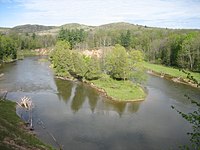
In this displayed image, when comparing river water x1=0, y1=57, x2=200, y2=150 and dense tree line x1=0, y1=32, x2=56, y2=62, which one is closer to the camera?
river water x1=0, y1=57, x2=200, y2=150

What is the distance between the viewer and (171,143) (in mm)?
32656

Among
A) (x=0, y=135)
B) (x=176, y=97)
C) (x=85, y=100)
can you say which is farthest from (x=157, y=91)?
(x=0, y=135)

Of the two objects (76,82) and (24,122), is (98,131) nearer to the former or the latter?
(24,122)

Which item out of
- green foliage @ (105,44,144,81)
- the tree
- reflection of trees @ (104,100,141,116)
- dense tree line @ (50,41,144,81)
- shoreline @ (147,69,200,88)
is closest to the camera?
reflection of trees @ (104,100,141,116)

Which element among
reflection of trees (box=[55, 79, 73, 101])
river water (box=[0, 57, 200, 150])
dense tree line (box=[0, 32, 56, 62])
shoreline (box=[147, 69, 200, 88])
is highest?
dense tree line (box=[0, 32, 56, 62])

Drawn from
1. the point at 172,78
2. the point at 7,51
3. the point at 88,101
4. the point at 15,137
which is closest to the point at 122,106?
the point at 88,101

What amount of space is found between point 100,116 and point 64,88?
19758 millimetres

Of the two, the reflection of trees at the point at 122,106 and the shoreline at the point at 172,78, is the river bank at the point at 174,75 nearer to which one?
the shoreline at the point at 172,78

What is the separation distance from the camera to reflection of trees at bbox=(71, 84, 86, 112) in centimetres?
4597

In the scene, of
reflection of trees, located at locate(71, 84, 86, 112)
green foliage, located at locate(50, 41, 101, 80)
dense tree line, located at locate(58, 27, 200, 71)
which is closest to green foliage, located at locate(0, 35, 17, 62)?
dense tree line, located at locate(58, 27, 200, 71)

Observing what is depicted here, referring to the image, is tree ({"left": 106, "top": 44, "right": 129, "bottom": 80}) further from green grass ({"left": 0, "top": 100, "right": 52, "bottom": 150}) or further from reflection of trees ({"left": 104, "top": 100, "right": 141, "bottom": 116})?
green grass ({"left": 0, "top": 100, "right": 52, "bottom": 150})

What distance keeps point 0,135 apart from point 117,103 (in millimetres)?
26432

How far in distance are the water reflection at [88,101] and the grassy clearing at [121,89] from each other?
216cm

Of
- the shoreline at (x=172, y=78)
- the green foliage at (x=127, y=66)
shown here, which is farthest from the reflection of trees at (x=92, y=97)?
the shoreline at (x=172, y=78)
